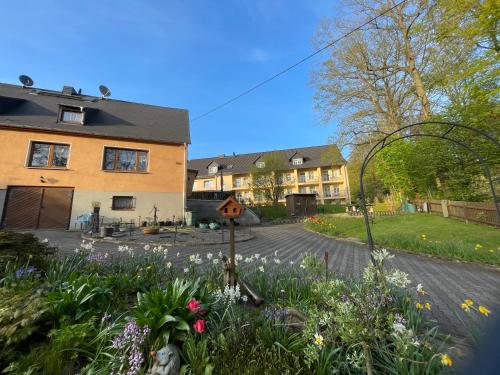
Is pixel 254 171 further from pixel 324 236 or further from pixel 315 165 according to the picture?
pixel 324 236

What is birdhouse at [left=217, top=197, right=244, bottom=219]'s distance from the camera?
395 centimetres

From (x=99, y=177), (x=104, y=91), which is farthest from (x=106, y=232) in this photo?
(x=104, y=91)

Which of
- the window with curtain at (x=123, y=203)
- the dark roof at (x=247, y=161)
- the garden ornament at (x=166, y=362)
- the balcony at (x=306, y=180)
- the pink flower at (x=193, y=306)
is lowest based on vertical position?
the garden ornament at (x=166, y=362)

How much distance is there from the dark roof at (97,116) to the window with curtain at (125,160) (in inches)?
44.6

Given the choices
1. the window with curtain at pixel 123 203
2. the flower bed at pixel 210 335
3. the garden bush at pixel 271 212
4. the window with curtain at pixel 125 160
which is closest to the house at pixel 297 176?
the garden bush at pixel 271 212

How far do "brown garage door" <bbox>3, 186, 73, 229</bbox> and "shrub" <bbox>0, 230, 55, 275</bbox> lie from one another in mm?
13984

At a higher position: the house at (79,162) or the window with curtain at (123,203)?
the house at (79,162)

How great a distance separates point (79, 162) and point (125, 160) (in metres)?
2.96

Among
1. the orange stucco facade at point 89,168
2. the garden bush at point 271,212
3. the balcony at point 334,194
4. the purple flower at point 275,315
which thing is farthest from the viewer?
the balcony at point 334,194

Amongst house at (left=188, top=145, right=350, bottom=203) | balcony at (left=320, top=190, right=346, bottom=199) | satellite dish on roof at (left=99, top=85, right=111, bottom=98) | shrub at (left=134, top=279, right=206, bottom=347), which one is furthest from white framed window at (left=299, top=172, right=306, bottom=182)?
shrub at (left=134, top=279, right=206, bottom=347)

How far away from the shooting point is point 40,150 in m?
16.2

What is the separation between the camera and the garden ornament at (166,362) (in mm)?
2068

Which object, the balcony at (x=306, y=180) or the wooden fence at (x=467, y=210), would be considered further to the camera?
the balcony at (x=306, y=180)

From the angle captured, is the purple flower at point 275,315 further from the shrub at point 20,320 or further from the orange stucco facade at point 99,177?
the orange stucco facade at point 99,177
